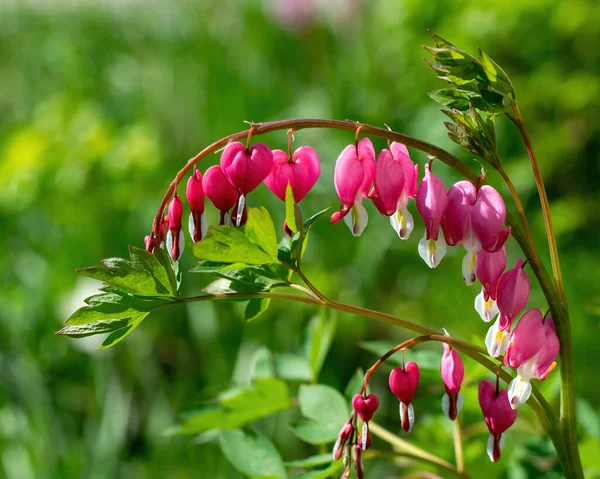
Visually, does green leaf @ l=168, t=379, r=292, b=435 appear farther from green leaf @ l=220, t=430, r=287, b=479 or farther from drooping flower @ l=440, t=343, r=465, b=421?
drooping flower @ l=440, t=343, r=465, b=421

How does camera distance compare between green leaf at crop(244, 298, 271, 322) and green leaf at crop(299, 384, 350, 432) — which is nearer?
green leaf at crop(244, 298, 271, 322)

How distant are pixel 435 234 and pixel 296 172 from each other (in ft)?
0.47

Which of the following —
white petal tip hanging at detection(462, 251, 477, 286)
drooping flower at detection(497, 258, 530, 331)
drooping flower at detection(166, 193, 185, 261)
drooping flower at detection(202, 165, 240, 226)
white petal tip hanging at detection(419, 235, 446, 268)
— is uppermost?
drooping flower at detection(202, 165, 240, 226)

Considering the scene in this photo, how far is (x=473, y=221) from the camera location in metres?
0.59

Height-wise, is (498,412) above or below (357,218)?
below

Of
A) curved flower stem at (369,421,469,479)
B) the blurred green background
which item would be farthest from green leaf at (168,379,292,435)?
the blurred green background

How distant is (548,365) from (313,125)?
0.96 feet

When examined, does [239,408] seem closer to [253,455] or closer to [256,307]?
[253,455]

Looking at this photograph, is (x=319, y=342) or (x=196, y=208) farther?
(x=319, y=342)

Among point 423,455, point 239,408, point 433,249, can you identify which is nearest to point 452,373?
point 433,249

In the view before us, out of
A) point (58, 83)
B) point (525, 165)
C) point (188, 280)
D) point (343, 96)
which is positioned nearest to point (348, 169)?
point (188, 280)

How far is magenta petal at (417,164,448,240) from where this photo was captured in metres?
0.60

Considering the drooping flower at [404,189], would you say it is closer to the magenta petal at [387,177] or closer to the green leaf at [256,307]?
the magenta petal at [387,177]

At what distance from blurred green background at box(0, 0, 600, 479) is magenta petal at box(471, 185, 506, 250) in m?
1.02
